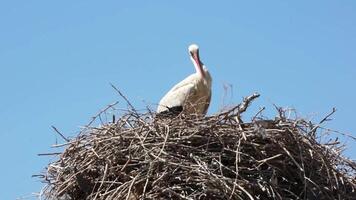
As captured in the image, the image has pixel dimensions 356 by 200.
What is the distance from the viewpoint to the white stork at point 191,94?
10.8 metres

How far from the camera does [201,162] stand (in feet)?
26.0

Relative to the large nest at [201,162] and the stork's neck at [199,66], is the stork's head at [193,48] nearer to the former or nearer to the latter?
the stork's neck at [199,66]

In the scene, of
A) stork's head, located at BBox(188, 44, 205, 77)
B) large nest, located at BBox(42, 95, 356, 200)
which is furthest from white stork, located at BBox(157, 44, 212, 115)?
large nest, located at BBox(42, 95, 356, 200)

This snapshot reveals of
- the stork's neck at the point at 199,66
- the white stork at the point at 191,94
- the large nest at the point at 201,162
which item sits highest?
the stork's neck at the point at 199,66

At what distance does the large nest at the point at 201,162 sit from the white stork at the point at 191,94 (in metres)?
2.14

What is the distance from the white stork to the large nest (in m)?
2.14

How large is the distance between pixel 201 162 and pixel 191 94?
3150mm

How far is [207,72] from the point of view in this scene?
11.4m

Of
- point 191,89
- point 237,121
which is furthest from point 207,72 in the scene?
point 237,121

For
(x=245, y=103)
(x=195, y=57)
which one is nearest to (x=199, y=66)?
(x=195, y=57)

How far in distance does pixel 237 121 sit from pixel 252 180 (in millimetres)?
638

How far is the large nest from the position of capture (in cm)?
783

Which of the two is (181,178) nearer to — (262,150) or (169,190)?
(169,190)

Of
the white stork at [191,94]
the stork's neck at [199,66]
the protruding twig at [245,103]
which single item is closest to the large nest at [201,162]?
the protruding twig at [245,103]
